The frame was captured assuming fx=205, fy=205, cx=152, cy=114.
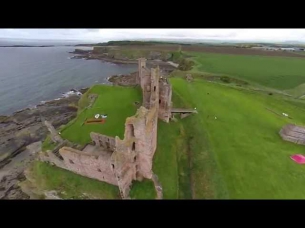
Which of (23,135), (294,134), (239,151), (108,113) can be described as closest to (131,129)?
(239,151)

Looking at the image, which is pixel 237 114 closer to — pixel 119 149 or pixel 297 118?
pixel 297 118

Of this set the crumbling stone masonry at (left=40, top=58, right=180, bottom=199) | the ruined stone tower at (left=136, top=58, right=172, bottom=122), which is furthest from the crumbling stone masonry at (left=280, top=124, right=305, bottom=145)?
the crumbling stone masonry at (left=40, top=58, right=180, bottom=199)

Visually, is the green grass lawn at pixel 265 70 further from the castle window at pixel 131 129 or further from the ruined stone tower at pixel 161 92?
the castle window at pixel 131 129

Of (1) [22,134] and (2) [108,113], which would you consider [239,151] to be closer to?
(2) [108,113]

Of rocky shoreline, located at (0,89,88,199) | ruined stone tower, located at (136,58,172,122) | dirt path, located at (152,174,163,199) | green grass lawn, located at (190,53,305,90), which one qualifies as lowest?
rocky shoreline, located at (0,89,88,199)

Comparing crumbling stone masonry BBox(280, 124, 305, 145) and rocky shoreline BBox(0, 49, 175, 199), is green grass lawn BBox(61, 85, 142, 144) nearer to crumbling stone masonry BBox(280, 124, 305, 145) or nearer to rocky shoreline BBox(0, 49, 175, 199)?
rocky shoreline BBox(0, 49, 175, 199)

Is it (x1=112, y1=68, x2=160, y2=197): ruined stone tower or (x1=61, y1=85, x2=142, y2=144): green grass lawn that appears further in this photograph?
(x1=61, y1=85, x2=142, y2=144): green grass lawn
